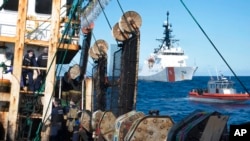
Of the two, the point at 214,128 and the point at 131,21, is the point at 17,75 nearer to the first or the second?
the point at 131,21

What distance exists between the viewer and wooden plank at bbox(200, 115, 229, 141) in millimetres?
3918

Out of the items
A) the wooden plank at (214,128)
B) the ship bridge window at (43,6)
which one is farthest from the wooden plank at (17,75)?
the wooden plank at (214,128)

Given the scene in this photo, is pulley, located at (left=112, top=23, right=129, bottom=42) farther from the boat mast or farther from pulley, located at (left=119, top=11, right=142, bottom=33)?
the boat mast

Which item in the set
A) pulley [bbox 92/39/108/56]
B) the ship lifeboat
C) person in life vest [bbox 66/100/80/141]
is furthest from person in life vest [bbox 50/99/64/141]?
the ship lifeboat

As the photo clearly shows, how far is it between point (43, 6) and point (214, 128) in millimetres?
9064

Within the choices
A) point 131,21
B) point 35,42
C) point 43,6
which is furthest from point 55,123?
point 43,6

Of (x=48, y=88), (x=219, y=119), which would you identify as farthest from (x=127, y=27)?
(x=219, y=119)

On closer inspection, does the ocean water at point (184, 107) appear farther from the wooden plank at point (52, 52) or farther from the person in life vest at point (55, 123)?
the wooden plank at point (52, 52)

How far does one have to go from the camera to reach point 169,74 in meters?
117

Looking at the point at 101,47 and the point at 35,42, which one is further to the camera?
the point at 101,47

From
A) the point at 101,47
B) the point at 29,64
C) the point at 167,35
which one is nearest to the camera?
the point at 29,64

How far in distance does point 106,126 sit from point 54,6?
10.7 feet

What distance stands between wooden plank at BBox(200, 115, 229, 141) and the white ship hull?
4375 inches

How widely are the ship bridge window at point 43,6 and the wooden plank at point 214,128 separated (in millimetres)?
8809
